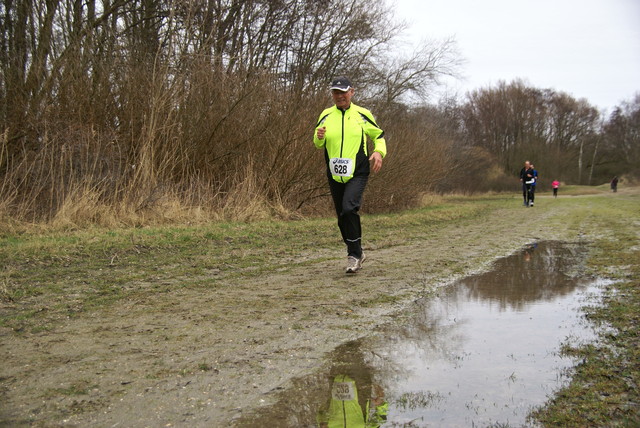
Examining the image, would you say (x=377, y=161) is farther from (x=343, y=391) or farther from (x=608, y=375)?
A: (x=343, y=391)

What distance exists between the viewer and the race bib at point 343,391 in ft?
9.11

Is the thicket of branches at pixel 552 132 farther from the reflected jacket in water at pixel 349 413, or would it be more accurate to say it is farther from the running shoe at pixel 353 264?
the reflected jacket in water at pixel 349 413

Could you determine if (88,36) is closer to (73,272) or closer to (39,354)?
(73,272)

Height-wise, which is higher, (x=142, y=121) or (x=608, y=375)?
(x=142, y=121)

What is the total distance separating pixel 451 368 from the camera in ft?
10.6

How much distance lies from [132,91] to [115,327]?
8.92 meters

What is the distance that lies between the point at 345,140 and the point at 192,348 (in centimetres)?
351

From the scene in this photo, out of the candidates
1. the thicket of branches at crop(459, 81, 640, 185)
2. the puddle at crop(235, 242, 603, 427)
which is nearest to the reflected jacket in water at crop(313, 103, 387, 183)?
the puddle at crop(235, 242, 603, 427)

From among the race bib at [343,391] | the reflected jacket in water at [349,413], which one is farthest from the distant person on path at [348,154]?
the reflected jacket in water at [349,413]

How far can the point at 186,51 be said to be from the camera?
43.5ft

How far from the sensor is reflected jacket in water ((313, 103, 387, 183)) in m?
6.42

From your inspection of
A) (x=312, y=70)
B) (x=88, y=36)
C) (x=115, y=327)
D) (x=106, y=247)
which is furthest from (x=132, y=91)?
(x=312, y=70)

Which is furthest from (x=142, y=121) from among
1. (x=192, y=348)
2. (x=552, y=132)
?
(x=552, y=132)

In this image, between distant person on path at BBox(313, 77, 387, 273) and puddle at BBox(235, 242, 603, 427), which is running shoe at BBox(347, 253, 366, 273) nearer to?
distant person on path at BBox(313, 77, 387, 273)
